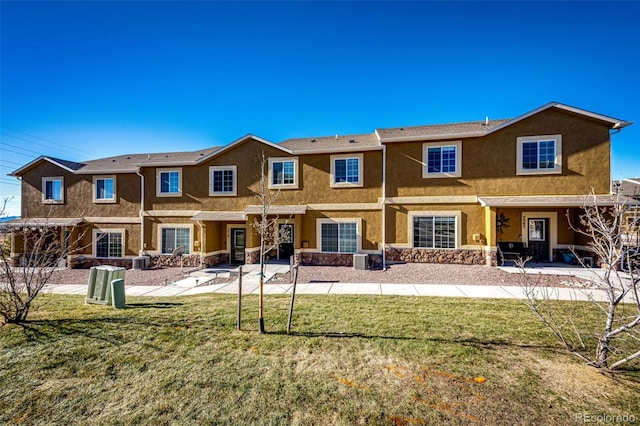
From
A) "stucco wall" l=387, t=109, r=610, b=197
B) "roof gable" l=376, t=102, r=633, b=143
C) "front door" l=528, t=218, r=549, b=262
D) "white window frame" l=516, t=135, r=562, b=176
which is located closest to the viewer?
"roof gable" l=376, t=102, r=633, b=143

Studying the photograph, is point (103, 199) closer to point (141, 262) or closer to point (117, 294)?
point (141, 262)

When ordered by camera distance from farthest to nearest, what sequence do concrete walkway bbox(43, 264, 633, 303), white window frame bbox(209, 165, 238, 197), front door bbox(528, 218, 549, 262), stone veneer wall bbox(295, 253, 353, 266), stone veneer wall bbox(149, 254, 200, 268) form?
white window frame bbox(209, 165, 238, 197) < stone veneer wall bbox(149, 254, 200, 268) < stone veneer wall bbox(295, 253, 353, 266) < front door bbox(528, 218, 549, 262) < concrete walkway bbox(43, 264, 633, 303)

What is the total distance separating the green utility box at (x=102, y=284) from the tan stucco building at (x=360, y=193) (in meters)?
7.23

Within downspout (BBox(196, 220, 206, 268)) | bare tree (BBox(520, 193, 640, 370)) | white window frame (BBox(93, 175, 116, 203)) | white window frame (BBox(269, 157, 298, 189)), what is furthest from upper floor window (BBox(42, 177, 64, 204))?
bare tree (BBox(520, 193, 640, 370))

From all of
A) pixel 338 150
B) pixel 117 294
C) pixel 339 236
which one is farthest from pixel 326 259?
pixel 117 294

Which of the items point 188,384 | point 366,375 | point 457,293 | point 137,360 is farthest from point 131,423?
point 457,293

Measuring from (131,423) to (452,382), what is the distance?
4.21 meters

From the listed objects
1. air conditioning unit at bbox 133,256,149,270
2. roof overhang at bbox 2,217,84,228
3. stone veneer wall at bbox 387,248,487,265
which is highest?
roof overhang at bbox 2,217,84,228

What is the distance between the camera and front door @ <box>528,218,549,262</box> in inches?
555

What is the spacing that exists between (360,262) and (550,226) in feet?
33.5

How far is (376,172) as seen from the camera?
48.4 ft

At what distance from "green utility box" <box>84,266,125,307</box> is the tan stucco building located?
723 cm

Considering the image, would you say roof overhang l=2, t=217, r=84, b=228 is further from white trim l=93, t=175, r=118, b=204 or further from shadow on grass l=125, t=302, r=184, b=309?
shadow on grass l=125, t=302, r=184, b=309

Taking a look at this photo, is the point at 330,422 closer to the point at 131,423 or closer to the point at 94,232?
the point at 131,423
